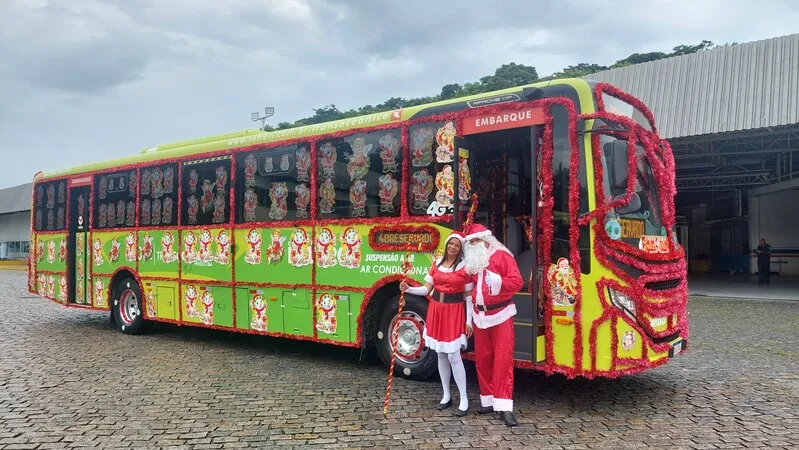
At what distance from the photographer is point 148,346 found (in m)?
9.46

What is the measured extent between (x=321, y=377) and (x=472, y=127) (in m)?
3.48

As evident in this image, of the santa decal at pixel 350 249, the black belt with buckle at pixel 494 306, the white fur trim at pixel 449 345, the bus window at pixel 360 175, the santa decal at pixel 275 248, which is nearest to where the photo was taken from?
the black belt with buckle at pixel 494 306

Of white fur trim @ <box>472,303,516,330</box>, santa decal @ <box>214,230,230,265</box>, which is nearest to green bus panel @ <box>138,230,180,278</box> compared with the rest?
santa decal @ <box>214,230,230,265</box>

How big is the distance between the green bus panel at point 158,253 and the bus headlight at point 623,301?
6.99 meters

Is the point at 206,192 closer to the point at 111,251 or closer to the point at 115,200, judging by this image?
the point at 115,200

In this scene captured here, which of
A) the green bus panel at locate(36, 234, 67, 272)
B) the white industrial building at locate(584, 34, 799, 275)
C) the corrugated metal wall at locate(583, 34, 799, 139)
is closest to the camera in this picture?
the green bus panel at locate(36, 234, 67, 272)

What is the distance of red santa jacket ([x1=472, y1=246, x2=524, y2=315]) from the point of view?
544 cm

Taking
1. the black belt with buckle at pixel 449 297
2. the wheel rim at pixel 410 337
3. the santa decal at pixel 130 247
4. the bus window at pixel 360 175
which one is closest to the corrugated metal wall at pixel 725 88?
the bus window at pixel 360 175

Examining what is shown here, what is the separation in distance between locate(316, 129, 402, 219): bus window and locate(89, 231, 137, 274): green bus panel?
15.5 ft

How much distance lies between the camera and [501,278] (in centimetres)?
542

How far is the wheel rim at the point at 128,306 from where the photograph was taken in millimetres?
10620

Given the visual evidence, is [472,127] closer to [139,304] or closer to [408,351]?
[408,351]

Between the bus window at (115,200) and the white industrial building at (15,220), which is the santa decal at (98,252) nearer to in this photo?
the bus window at (115,200)

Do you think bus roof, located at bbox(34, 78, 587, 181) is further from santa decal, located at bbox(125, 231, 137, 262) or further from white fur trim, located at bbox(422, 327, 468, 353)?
white fur trim, located at bbox(422, 327, 468, 353)
